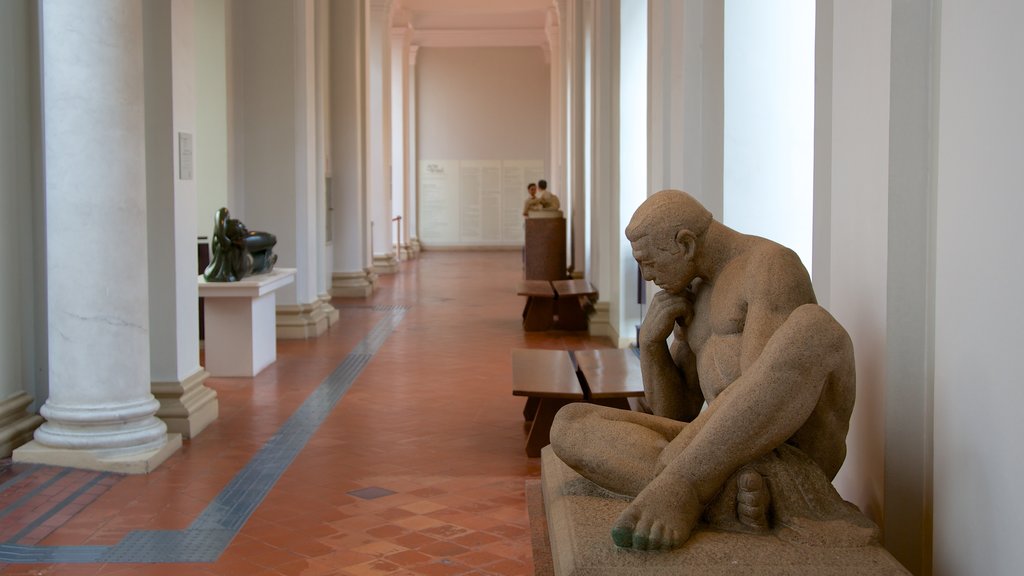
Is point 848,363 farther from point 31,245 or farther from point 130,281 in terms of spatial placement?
point 31,245

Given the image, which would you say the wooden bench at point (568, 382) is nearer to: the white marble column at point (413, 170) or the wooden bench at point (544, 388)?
the wooden bench at point (544, 388)

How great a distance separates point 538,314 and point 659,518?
10683mm

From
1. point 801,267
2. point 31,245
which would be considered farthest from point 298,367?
point 801,267

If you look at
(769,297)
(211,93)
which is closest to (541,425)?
(769,297)

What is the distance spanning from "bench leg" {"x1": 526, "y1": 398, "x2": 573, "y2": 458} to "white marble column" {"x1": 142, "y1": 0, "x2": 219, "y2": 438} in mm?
2352

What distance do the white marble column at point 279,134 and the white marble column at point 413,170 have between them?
1546 cm

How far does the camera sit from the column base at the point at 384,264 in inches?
881

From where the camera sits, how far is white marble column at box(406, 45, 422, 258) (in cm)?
2919

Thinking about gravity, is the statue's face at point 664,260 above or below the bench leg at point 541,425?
above

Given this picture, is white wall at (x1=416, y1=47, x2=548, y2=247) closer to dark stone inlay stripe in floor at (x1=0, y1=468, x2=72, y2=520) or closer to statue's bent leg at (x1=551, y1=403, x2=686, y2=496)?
dark stone inlay stripe in floor at (x1=0, y1=468, x2=72, y2=520)

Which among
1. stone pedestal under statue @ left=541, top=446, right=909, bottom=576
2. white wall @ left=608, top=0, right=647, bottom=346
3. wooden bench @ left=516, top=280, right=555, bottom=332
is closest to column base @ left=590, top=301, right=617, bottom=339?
wooden bench @ left=516, top=280, right=555, bottom=332

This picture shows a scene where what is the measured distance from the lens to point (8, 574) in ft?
15.7

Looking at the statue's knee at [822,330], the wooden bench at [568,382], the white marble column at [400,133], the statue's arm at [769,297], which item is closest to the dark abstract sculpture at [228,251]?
the wooden bench at [568,382]

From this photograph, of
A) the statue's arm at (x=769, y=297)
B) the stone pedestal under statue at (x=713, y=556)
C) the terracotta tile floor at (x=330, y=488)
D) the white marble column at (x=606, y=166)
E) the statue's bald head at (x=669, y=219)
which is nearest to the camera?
the stone pedestal under statue at (x=713, y=556)
